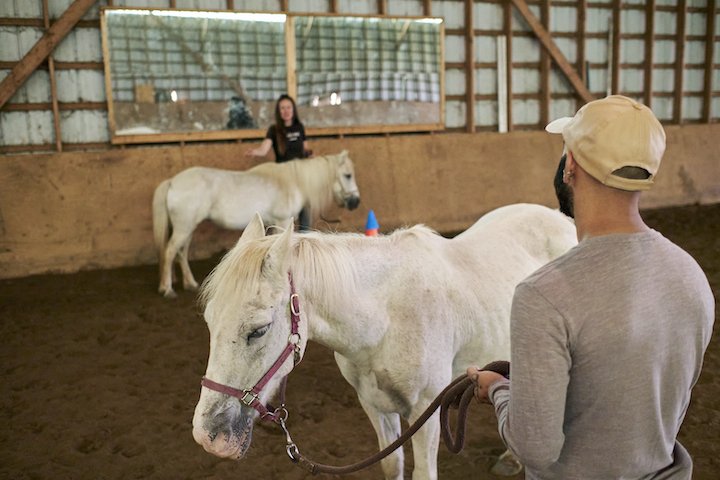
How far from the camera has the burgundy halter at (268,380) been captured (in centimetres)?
174

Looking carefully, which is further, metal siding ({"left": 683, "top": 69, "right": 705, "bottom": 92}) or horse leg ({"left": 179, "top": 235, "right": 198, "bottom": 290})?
metal siding ({"left": 683, "top": 69, "right": 705, "bottom": 92})

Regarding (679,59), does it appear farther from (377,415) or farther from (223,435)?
(223,435)

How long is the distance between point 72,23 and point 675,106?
11335 mm

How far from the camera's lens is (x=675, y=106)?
12.5 meters

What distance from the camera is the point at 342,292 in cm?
200

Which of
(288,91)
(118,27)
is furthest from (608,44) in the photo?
(118,27)

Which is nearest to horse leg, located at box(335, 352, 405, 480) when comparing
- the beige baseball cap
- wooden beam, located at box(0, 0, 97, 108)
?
the beige baseball cap

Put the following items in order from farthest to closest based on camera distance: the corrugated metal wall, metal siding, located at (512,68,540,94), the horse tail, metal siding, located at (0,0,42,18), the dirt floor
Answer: metal siding, located at (512,68,540,94) < the corrugated metal wall < metal siding, located at (0,0,42,18) < the horse tail < the dirt floor

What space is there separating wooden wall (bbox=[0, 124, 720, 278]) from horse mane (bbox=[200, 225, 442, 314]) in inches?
208

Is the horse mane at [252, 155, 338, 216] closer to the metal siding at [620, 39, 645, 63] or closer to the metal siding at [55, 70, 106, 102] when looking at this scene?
the metal siding at [55, 70, 106, 102]

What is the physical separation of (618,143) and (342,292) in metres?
1.14

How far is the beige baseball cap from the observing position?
40.3 inches

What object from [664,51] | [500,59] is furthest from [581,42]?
[664,51]

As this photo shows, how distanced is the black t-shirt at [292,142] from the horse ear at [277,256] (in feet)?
17.8
